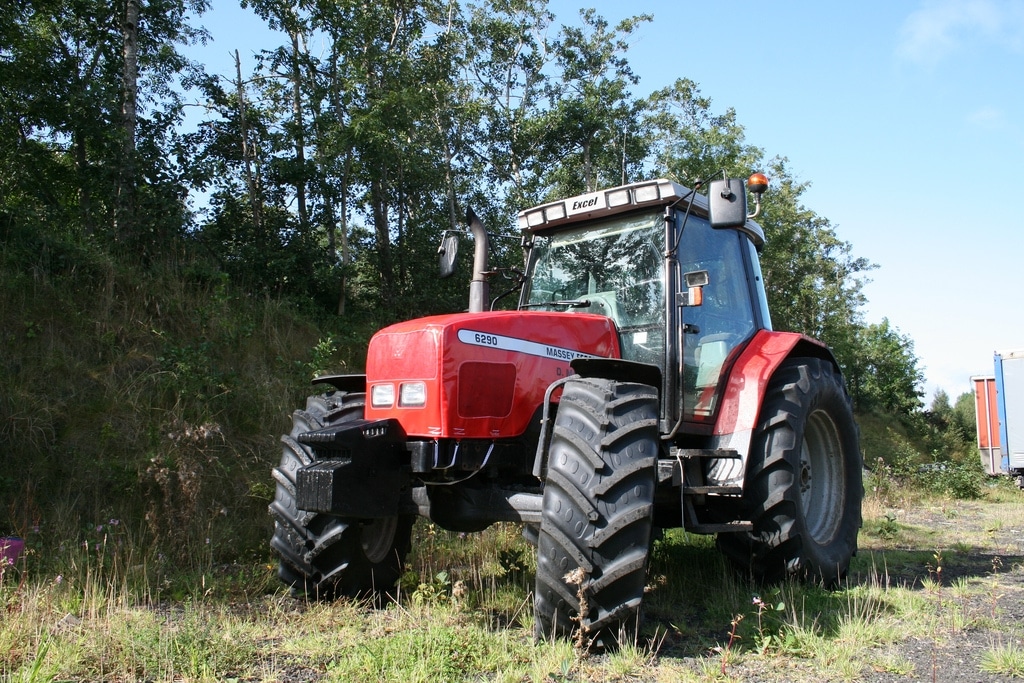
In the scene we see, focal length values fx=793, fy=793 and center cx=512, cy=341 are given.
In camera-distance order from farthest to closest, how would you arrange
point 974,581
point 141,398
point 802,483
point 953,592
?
point 141,398 < point 974,581 < point 802,483 < point 953,592

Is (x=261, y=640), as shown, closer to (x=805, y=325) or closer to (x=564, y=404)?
(x=564, y=404)

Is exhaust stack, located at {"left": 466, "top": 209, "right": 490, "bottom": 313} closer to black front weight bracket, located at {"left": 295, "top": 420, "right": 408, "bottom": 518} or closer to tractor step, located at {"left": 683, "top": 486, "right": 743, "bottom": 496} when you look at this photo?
black front weight bracket, located at {"left": 295, "top": 420, "right": 408, "bottom": 518}

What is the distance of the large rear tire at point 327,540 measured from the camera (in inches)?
168

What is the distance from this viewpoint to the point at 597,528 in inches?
130

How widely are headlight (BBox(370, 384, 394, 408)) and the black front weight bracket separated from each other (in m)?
0.17

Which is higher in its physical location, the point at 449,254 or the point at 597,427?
the point at 449,254

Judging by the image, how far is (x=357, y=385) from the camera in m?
4.93

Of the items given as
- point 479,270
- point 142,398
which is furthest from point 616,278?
point 142,398

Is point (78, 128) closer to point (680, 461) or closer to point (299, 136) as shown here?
point (299, 136)

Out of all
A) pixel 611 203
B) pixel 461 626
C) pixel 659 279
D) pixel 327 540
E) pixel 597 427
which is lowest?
pixel 461 626

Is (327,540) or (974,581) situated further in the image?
(974,581)

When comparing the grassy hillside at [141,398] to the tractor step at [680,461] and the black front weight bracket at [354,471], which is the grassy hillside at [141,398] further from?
the tractor step at [680,461]

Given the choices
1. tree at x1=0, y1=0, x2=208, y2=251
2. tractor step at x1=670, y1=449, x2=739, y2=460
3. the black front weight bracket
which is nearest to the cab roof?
tractor step at x1=670, y1=449, x2=739, y2=460

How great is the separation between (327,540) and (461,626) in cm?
90
